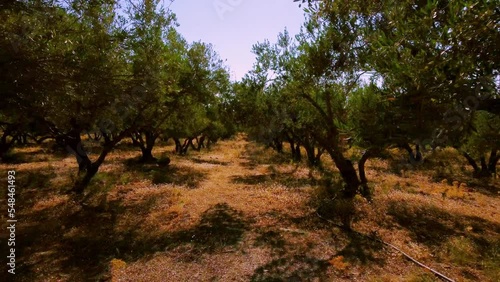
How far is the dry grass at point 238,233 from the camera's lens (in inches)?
335

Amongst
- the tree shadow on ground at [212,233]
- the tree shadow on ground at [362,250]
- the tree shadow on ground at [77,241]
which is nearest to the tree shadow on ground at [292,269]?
the tree shadow on ground at [362,250]

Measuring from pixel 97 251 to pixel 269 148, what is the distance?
135 feet

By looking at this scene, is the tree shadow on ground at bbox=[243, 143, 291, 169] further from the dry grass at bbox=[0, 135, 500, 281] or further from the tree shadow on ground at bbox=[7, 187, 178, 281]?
the tree shadow on ground at bbox=[7, 187, 178, 281]

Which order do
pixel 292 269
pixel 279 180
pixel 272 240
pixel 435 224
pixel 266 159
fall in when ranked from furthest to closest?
1. pixel 266 159
2. pixel 279 180
3. pixel 435 224
4. pixel 272 240
5. pixel 292 269

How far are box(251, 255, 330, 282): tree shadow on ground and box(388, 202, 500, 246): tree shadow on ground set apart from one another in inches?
189

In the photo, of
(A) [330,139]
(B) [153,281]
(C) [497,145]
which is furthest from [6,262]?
(C) [497,145]

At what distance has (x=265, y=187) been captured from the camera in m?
19.0

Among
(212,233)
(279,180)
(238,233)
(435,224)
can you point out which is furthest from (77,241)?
(435,224)

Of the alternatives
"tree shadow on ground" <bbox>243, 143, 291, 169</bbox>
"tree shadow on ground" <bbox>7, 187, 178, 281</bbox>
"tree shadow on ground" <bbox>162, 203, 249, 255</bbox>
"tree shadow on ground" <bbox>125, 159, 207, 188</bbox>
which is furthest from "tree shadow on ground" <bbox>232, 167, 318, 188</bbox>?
"tree shadow on ground" <bbox>7, 187, 178, 281</bbox>

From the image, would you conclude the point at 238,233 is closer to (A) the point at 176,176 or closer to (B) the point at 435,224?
(B) the point at 435,224

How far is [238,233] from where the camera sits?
11172 mm

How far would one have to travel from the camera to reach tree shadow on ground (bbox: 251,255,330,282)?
26.4 ft

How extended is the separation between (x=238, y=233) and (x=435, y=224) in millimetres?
8687

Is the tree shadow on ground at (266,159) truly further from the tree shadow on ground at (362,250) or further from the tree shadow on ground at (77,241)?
the tree shadow on ground at (362,250)
